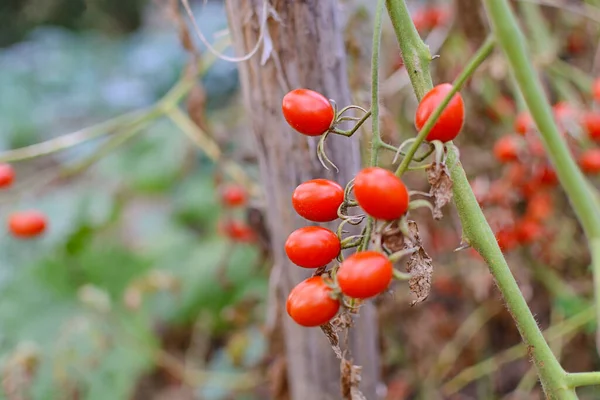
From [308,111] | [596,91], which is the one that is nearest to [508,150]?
[596,91]

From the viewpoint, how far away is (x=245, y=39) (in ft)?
2.27

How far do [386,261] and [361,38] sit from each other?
2.45ft

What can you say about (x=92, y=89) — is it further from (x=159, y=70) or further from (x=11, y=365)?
(x=11, y=365)

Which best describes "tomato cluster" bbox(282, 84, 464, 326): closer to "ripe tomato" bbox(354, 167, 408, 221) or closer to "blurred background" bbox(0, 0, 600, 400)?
"ripe tomato" bbox(354, 167, 408, 221)

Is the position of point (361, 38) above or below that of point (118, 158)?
above

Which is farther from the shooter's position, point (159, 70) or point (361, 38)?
point (159, 70)

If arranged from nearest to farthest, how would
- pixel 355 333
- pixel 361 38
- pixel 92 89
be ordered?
pixel 355 333
pixel 361 38
pixel 92 89

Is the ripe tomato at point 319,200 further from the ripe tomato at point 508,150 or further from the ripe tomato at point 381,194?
the ripe tomato at point 508,150

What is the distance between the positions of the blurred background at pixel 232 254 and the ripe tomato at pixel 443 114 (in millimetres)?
442

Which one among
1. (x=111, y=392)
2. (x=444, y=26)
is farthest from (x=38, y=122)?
(x=444, y=26)

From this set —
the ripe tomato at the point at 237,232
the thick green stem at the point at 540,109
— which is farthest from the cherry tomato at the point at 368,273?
the ripe tomato at the point at 237,232

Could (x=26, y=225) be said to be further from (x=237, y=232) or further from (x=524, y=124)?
(x=524, y=124)

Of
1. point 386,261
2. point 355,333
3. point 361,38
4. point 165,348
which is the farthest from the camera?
point 165,348

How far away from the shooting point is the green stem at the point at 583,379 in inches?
15.6
